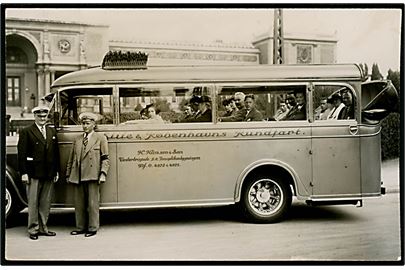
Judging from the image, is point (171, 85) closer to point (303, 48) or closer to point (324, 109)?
point (303, 48)

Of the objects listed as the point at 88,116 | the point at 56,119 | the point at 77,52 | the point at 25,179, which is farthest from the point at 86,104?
the point at 25,179

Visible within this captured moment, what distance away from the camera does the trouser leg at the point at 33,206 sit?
10.7 feet

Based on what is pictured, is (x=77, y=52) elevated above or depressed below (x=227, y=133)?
above

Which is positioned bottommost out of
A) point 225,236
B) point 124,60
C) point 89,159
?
point 225,236

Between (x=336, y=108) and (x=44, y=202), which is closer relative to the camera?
(x=44, y=202)

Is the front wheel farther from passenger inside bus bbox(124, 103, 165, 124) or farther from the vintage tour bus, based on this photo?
passenger inside bus bbox(124, 103, 165, 124)

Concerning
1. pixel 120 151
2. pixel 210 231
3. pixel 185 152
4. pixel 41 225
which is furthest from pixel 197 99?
pixel 41 225

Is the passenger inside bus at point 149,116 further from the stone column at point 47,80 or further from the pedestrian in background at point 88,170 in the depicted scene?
the stone column at point 47,80

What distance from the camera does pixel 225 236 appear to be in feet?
10.9

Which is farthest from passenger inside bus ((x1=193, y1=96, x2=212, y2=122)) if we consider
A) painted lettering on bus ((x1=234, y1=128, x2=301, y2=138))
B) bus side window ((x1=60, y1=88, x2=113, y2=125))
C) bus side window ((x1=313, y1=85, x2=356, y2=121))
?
bus side window ((x1=313, y1=85, x2=356, y2=121))

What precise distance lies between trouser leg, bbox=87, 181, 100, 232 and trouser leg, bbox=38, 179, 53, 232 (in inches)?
8.3

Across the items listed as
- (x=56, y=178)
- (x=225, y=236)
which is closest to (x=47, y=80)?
(x=56, y=178)

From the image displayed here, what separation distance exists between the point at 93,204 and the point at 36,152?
0.40 m

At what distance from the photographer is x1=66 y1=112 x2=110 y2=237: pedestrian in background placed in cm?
325
